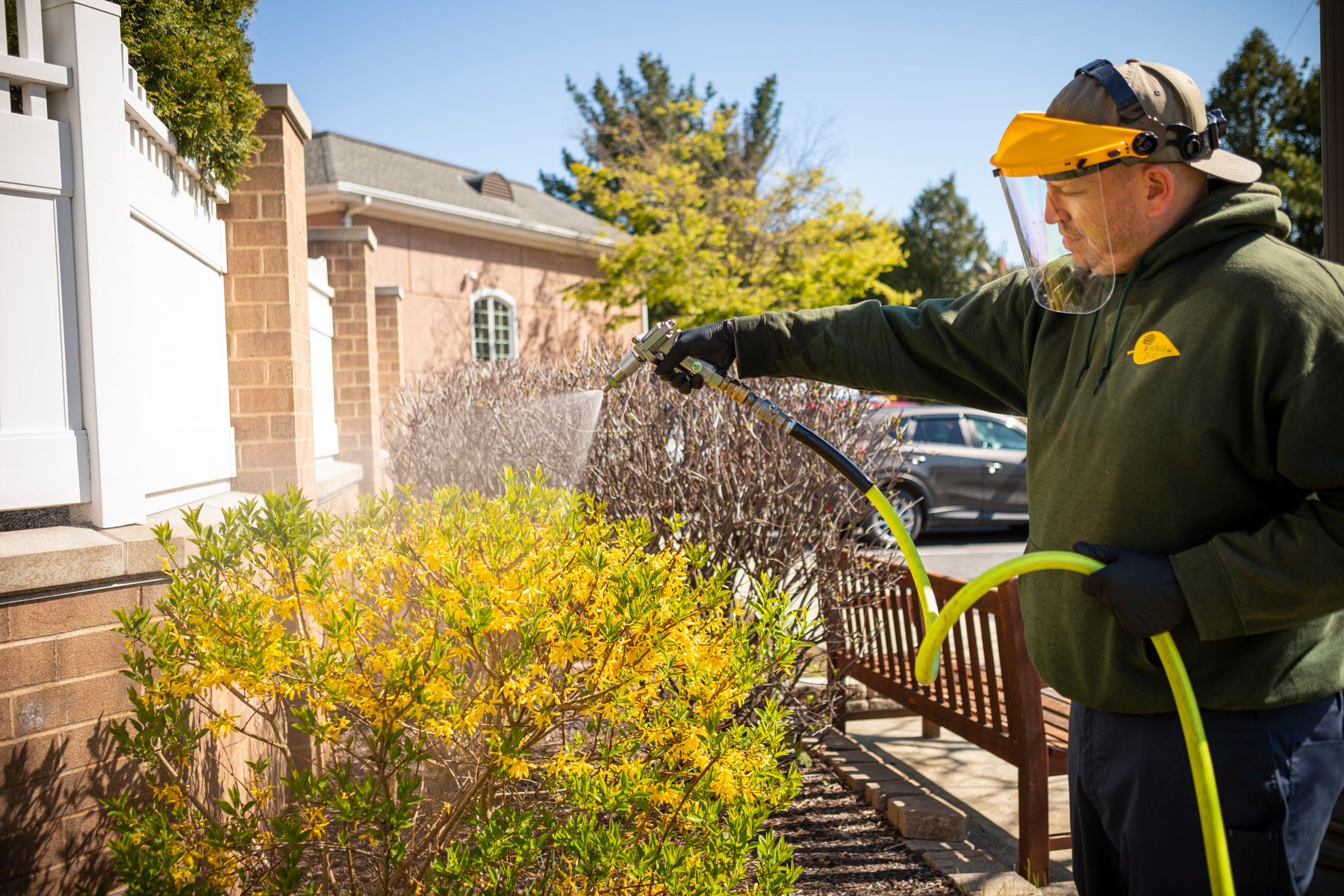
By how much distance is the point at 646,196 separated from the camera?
18.7 meters

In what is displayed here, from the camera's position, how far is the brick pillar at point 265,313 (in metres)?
4.38

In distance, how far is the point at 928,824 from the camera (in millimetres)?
3654

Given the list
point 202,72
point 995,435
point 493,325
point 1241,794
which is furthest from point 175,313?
point 493,325

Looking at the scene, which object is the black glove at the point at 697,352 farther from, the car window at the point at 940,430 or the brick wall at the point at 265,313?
the car window at the point at 940,430

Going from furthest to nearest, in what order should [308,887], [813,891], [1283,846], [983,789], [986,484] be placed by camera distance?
[986,484] → [983,789] → [813,891] → [308,887] → [1283,846]

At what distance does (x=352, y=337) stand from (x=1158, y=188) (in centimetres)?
737

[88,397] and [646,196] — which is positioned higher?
[646,196]

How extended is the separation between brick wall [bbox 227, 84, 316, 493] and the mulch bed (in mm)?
2706

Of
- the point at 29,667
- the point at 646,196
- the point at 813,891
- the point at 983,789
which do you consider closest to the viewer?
the point at 29,667

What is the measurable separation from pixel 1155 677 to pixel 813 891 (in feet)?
6.02

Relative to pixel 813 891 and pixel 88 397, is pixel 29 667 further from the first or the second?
pixel 813 891

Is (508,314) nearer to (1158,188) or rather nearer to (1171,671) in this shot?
(1158,188)

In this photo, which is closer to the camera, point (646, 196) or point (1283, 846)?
point (1283, 846)

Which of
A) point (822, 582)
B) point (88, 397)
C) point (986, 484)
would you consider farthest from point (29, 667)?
point (986, 484)
